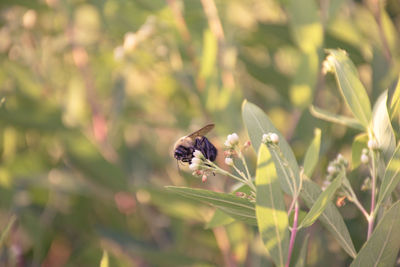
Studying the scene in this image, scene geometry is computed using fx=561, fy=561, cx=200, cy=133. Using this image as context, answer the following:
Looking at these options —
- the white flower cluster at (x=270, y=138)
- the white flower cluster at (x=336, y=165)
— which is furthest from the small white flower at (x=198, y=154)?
the white flower cluster at (x=336, y=165)

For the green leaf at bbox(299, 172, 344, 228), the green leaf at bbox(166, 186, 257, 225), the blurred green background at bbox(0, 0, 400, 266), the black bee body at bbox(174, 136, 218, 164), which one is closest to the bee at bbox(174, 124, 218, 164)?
the black bee body at bbox(174, 136, 218, 164)

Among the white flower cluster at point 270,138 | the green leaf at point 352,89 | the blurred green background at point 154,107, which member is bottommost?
the blurred green background at point 154,107

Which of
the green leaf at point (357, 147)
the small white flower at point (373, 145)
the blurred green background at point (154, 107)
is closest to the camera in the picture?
the small white flower at point (373, 145)

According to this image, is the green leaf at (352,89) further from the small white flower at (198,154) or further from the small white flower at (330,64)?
the small white flower at (198,154)

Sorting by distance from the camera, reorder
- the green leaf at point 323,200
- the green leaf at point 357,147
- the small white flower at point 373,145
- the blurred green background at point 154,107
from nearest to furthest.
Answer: the green leaf at point 323,200 < the small white flower at point 373,145 < the green leaf at point 357,147 < the blurred green background at point 154,107

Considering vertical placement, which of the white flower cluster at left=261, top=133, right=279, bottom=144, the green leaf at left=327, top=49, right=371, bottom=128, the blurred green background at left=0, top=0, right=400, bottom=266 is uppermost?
the green leaf at left=327, top=49, right=371, bottom=128

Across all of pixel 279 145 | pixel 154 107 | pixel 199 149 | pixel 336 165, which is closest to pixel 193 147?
pixel 199 149

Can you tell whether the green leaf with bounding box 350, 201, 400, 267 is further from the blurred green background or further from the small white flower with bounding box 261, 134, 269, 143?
the blurred green background
